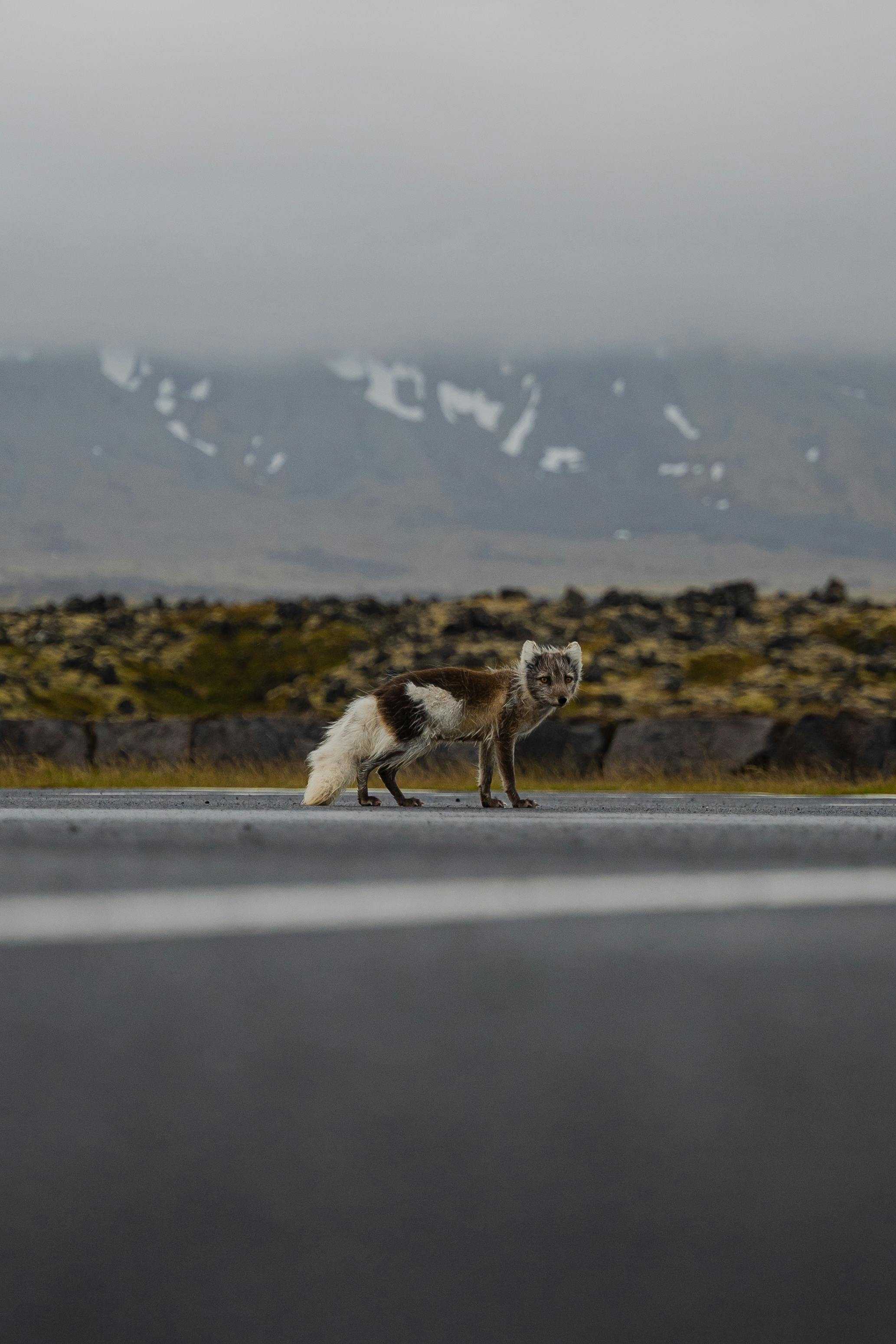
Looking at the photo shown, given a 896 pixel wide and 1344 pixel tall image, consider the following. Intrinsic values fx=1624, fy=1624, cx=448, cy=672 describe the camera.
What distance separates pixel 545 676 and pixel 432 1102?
7462 millimetres

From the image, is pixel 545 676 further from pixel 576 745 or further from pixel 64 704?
pixel 64 704

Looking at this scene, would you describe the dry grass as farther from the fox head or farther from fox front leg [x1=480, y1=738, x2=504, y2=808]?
the fox head

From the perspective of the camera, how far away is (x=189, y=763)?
18.8 metres

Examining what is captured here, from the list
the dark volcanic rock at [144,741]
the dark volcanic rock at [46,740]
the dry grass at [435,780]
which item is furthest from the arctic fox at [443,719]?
the dark volcanic rock at [46,740]

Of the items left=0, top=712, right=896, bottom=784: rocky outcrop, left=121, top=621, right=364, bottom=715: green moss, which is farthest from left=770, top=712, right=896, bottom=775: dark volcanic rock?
left=121, top=621, right=364, bottom=715: green moss

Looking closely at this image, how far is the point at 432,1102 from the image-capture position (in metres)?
2.16

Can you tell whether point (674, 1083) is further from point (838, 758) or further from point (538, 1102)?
point (838, 758)

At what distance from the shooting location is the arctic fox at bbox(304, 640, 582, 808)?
28.1 feet

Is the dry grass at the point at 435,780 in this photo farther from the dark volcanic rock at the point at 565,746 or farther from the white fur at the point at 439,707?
the white fur at the point at 439,707

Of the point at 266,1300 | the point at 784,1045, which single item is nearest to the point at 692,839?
the point at 784,1045

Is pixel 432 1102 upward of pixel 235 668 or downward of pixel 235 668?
upward

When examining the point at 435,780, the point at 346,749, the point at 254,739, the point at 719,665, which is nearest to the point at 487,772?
the point at 346,749

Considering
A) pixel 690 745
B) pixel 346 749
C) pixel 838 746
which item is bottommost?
pixel 690 745

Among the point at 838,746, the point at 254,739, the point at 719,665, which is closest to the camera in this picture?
the point at 838,746
